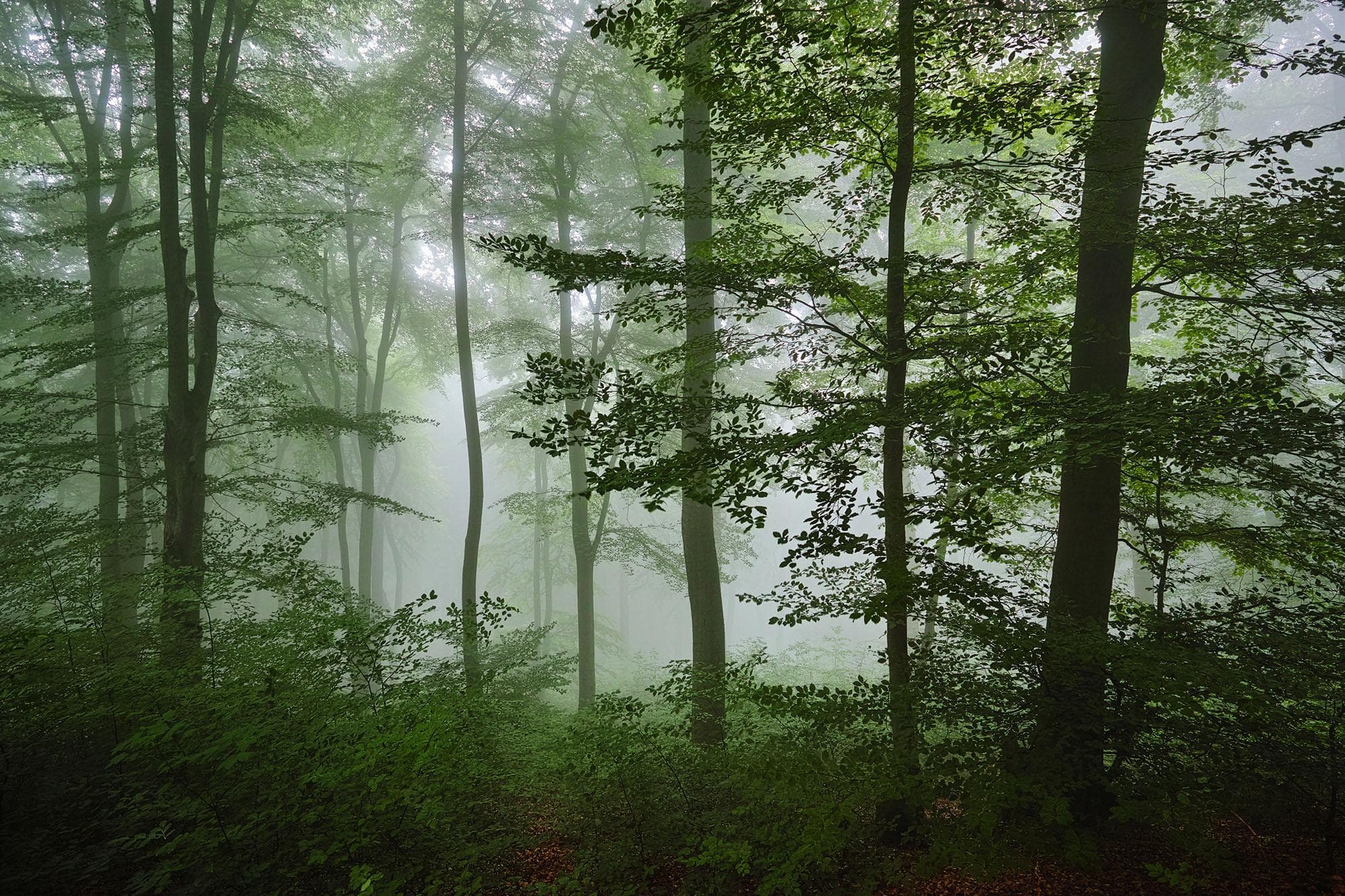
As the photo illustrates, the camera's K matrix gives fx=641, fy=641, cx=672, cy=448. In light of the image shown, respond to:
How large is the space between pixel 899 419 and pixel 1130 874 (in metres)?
3.15

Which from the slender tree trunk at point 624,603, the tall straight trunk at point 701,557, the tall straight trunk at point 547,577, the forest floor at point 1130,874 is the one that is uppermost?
the tall straight trunk at point 701,557

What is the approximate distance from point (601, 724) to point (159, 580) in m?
4.47

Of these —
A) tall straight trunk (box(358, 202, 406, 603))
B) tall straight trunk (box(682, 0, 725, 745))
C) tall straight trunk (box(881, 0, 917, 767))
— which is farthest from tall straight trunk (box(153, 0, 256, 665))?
tall straight trunk (box(881, 0, 917, 767))

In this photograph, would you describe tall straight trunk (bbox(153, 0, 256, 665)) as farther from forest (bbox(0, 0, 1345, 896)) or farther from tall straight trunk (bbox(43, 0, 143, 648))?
tall straight trunk (bbox(43, 0, 143, 648))

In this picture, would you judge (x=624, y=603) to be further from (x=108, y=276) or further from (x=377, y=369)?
(x=108, y=276)

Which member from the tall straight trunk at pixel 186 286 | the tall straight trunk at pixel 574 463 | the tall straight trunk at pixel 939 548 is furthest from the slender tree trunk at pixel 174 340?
the tall straight trunk at pixel 939 548

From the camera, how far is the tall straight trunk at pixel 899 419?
3.62m

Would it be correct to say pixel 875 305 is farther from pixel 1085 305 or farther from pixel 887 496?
pixel 1085 305

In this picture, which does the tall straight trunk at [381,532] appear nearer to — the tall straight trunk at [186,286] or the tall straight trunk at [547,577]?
the tall straight trunk at [547,577]

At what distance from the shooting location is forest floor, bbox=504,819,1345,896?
138 inches

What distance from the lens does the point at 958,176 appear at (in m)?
4.30

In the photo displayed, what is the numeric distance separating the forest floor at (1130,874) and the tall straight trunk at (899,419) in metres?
0.89

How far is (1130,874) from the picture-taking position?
3.90 meters

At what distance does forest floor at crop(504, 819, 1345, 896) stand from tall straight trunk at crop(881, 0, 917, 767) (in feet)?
2.93
